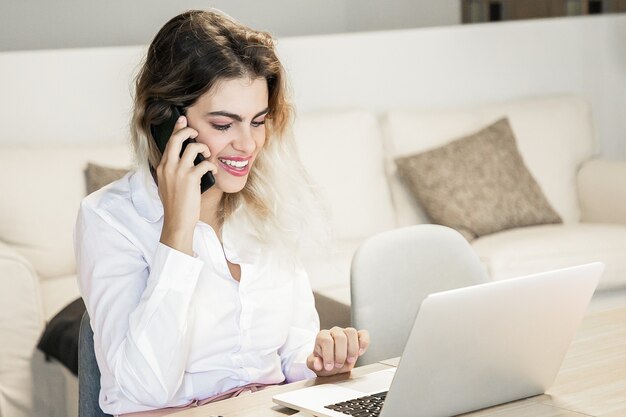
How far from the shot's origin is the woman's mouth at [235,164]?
1.93 metres

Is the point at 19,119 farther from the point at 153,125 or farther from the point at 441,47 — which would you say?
the point at 153,125

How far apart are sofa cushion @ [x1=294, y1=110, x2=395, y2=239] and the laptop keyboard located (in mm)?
2483


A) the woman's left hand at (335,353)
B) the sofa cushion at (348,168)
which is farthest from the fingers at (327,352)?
the sofa cushion at (348,168)

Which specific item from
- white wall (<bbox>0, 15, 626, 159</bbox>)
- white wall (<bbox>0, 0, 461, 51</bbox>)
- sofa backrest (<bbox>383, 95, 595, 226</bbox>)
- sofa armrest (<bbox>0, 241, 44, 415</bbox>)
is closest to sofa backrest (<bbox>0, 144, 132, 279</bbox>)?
white wall (<bbox>0, 15, 626, 159</bbox>)

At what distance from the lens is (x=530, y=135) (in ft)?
15.2

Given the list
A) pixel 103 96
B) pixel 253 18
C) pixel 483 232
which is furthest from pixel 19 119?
pixel 483 232

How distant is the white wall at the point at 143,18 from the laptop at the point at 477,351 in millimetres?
2900

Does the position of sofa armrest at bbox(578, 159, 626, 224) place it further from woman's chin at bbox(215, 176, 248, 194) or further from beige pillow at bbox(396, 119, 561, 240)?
woman's chin at bbox(215, 176, 248, 194)

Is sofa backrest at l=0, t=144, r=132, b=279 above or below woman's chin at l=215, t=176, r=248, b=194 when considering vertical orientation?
below

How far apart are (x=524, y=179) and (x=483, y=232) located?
1.07 ft

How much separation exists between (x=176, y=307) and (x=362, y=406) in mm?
369

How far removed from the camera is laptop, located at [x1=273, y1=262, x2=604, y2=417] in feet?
4.83

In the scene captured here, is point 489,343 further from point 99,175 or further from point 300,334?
point 99,175

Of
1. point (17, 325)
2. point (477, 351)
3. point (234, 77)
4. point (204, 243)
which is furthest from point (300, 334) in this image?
point (17, 325)
